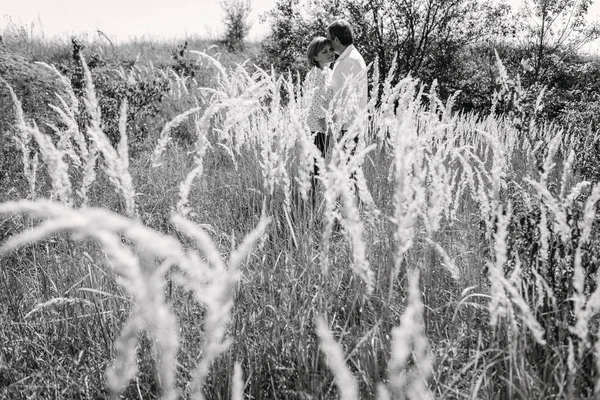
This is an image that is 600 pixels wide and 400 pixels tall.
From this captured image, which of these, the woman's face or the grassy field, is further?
the woman's face

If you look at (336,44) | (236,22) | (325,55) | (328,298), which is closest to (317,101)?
(325,55)

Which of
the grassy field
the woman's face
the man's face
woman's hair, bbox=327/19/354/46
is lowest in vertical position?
the grassy field

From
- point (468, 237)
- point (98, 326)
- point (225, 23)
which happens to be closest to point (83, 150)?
point (98, 326)

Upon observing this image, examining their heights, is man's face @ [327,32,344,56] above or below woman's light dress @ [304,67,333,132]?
above

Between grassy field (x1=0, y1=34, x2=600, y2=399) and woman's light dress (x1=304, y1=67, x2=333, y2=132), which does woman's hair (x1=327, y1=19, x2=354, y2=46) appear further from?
grassy field (x1=0, y1=34, x2=600, y2=399)

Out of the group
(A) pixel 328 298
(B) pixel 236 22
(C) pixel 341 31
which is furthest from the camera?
(B) pixel 236 22

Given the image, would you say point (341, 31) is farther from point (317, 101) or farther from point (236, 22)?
point (236, 22)

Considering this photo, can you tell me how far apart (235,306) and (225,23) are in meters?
21.1

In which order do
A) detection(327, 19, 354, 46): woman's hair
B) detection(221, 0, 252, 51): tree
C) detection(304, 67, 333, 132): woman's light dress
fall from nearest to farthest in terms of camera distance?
1. detection(304, 67, 333, 132): woman's light dress
2. detection(327, 19, 354, 46): woman's hair
3. detection(221, 0, 252, 51): tree

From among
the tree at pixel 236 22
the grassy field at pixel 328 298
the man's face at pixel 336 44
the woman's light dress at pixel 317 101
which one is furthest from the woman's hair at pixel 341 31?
the tree at pixel 236 22

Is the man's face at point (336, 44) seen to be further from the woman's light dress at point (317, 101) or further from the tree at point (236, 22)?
the tree at point (236, 22)

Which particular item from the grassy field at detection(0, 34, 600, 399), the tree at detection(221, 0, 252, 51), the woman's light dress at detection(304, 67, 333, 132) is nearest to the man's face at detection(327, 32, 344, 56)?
the woman's light dress at detection(304, 67, 333, 132)

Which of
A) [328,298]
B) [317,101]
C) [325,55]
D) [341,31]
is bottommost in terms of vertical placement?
[328,298]

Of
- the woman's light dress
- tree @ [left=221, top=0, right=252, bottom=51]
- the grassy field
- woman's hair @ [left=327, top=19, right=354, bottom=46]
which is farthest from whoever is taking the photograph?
tree @ [left=221, top=0, right=252, bottom=51]
